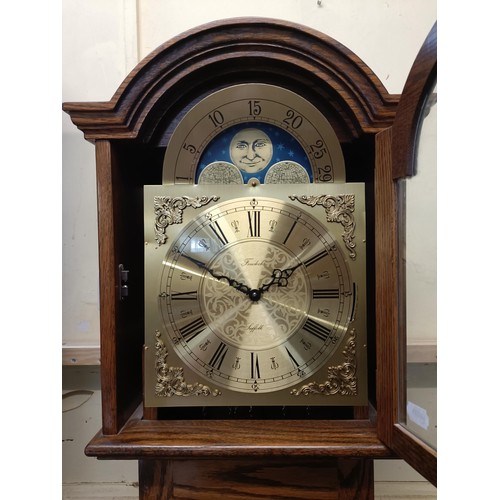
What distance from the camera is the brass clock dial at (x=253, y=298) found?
2.92 feet

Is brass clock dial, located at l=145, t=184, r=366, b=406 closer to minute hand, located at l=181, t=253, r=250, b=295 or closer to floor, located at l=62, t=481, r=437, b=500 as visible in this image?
minute hand, located at l=181, t=253, r=250, b=295

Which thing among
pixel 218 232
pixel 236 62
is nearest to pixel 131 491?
pixel 218 232

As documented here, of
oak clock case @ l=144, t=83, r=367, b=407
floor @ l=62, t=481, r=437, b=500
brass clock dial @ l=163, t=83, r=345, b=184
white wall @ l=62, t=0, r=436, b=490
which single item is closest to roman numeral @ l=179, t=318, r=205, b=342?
oak clock case @ l=144, t=83, r=367, b=407

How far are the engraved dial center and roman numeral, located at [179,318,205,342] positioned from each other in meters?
0.01

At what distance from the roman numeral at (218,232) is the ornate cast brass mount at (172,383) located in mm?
226

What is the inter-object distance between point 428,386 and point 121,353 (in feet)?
1.77

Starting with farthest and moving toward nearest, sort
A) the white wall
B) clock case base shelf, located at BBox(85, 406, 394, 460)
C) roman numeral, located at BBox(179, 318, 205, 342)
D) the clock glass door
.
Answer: the white wall < roman numeral, located at BBox(179, 318, 205, 342) < clock case base shelf, located at BBox(85, 406, 394, 460) < the clock glass door

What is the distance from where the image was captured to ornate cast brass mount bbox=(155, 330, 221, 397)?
892 mm

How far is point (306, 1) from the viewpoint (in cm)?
121

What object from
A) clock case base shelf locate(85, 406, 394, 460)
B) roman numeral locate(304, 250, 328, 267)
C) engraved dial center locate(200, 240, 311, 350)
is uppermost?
roman numeral locate(304, 250, 328, 267)

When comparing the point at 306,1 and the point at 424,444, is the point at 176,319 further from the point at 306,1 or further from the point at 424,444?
the point at 306,1

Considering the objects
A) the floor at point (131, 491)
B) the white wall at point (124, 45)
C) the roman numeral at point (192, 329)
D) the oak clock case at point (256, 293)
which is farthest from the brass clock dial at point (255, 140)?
the floor at point (131, 491)

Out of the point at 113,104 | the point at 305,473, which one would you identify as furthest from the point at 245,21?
the point at 305,473
